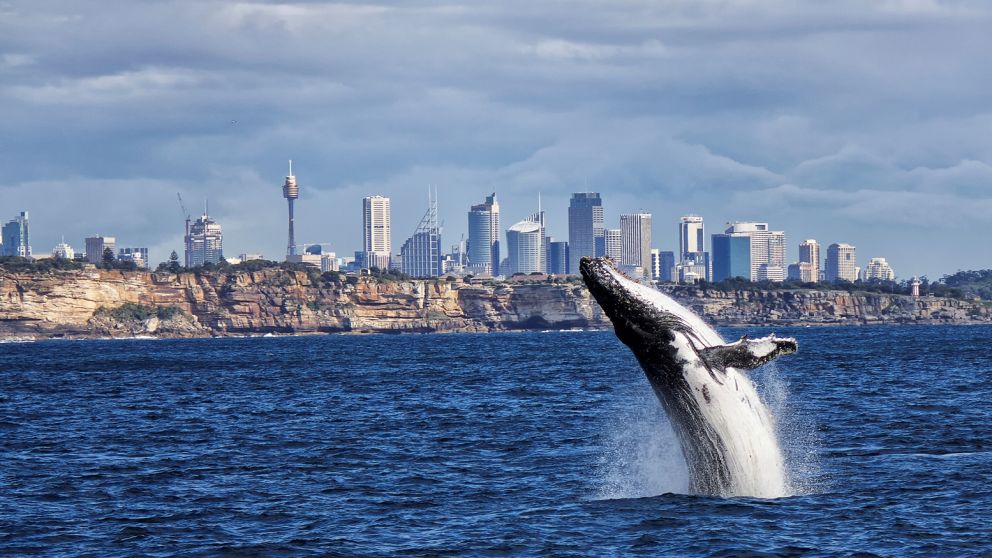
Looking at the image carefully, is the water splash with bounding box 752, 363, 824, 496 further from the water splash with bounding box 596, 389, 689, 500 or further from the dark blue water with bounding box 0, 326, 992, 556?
the water splash with bounding box 596, 389, 689, 500

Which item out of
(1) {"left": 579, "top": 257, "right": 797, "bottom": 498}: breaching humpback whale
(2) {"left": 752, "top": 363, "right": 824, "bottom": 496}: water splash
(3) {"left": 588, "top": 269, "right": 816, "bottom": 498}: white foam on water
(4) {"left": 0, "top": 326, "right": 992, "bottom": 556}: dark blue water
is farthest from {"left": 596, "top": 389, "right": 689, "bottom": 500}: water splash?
(2) {"left": 752, "top": 363, "right": 824, "bottom": 496}: water splash

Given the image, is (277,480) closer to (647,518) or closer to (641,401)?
(647,518)

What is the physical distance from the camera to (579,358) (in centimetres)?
11494

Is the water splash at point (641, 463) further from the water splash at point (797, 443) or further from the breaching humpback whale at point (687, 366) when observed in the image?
the water splash at point (797, 443)

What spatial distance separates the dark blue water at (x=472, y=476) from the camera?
22516 mm

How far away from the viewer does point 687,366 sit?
2045 centimetres

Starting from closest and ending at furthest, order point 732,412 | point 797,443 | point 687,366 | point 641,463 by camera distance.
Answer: point 687,366 < point 732,412 < point 641,463 < point 797,443

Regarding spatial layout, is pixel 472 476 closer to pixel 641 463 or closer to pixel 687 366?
pixel 641 463

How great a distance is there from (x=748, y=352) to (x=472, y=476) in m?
12.8

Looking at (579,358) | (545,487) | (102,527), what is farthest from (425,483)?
(579,358)

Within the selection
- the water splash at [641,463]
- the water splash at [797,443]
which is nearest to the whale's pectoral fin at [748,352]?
the water splash at [641,463]

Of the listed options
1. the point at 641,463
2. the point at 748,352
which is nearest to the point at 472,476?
the point at 641,463

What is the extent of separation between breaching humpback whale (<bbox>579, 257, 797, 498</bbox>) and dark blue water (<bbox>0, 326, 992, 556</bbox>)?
177cm

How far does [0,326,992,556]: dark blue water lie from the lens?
73.9ft
